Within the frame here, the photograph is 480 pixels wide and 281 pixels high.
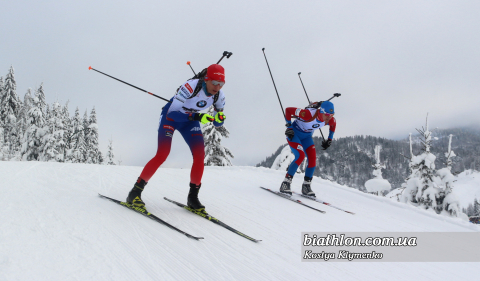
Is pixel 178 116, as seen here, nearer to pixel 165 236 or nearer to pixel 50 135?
pixel 165 236

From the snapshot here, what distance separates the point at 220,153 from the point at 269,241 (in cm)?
1634

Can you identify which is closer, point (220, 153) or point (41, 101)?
point (220, 153)

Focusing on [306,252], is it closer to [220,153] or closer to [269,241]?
[269,241]

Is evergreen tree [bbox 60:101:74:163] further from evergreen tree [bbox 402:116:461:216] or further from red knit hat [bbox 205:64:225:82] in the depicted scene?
evergreen tree [bbox 402:116:461:216]

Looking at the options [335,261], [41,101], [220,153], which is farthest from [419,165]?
[41,101]

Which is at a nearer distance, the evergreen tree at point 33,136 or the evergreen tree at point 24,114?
the evergreen tree at point 33,136

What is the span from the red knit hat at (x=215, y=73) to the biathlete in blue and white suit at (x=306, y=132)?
9.18 feet

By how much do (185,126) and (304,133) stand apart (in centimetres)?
328

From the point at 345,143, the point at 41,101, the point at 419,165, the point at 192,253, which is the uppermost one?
the point at 345,143

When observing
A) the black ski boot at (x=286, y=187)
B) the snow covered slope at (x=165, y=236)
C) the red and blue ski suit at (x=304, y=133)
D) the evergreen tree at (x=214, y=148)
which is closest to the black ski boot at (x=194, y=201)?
the snow covered slope at (x=165, y=236)

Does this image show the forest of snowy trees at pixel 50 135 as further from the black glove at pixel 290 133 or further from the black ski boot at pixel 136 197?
the black ski boot at pixel 136 197

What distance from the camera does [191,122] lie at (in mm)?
4230

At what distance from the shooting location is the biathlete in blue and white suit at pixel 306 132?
20.1 ft

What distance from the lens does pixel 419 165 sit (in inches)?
703
